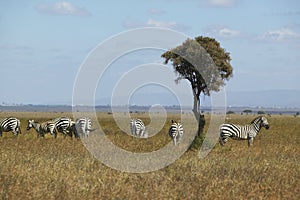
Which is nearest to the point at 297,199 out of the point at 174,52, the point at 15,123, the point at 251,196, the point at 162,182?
the point at 251,196

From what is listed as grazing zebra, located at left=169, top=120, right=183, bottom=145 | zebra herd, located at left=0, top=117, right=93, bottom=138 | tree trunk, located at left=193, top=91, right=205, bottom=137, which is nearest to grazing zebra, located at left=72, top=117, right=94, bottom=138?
zebra herd, located at left=0, top=117, right=93, bottom=138

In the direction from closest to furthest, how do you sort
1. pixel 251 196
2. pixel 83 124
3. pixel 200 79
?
pixel 251 196
pixel 200 79
pixel 83 124

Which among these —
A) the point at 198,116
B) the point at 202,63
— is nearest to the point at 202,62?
the point at 202,63

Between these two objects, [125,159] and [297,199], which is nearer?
[297,199]

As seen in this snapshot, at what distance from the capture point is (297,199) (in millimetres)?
11500

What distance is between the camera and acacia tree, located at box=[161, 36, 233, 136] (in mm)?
28109

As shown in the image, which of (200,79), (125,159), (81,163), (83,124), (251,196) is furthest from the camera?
(83,124)

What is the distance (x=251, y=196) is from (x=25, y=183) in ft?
15.6

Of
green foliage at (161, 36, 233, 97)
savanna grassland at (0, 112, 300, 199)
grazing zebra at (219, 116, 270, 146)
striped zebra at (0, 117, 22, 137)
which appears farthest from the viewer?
striped zebra at (0, 117, 22, 137)

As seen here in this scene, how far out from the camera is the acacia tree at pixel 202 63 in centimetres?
2811

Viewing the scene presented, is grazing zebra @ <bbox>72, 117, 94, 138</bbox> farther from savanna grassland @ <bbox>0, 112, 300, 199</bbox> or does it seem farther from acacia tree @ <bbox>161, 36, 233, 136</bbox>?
savanna grassland @ <bbox>0, 112, 300, 199</bbox>

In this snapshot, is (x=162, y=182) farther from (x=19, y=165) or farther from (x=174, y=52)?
(x=174, y=52)

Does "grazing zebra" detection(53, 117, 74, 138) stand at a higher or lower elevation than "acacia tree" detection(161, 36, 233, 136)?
lower

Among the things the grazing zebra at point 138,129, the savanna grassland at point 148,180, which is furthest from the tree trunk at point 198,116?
the savanna grassland at point 148,180
